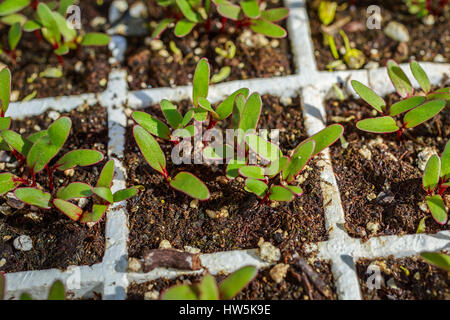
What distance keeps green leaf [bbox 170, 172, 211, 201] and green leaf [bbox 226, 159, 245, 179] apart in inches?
4.4

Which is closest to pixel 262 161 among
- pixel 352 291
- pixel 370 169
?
pixel 370 169

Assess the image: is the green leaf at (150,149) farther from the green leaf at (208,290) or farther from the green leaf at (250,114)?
the green leaf at (208,290)

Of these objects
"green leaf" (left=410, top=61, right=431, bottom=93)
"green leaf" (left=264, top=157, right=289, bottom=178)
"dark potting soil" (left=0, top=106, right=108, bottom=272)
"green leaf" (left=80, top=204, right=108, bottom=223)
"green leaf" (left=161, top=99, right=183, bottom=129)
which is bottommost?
"dark potting soil" (left=0, top=106, right=108, bottom=272)

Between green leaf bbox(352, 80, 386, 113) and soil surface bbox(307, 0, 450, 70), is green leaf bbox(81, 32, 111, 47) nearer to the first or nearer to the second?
soil surface bbox(307, 0, 450, 70)

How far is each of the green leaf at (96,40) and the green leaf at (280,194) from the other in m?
0.94

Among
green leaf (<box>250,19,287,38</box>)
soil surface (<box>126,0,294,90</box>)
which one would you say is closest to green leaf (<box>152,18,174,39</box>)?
soil surface (<box>126,0,294,90</box>)

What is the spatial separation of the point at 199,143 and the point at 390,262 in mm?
766

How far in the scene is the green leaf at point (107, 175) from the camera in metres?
1.46

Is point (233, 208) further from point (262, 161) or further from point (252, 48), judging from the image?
point (252, 48)

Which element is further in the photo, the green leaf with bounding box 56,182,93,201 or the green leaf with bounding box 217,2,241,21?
the green leaf with bounding box 217,2,241,21

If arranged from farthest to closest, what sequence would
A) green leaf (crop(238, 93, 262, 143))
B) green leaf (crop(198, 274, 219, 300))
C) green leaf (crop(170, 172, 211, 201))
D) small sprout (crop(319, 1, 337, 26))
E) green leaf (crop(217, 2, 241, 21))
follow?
small sprout (crop(319, 1, 337, 26)) < green leaf (crop(217, 2, 241, 21)) < green leaf (crop(238, 93, 262, 143)) < green leaf (crop(170, 172, 211, 201)) < green leaf (crop(198, 274, 219, 300))

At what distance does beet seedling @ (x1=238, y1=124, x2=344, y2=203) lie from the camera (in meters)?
1.42

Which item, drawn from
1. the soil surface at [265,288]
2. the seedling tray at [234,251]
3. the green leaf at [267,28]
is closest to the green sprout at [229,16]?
the green leaf at [267,28]

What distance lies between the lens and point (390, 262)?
142 centimetres
